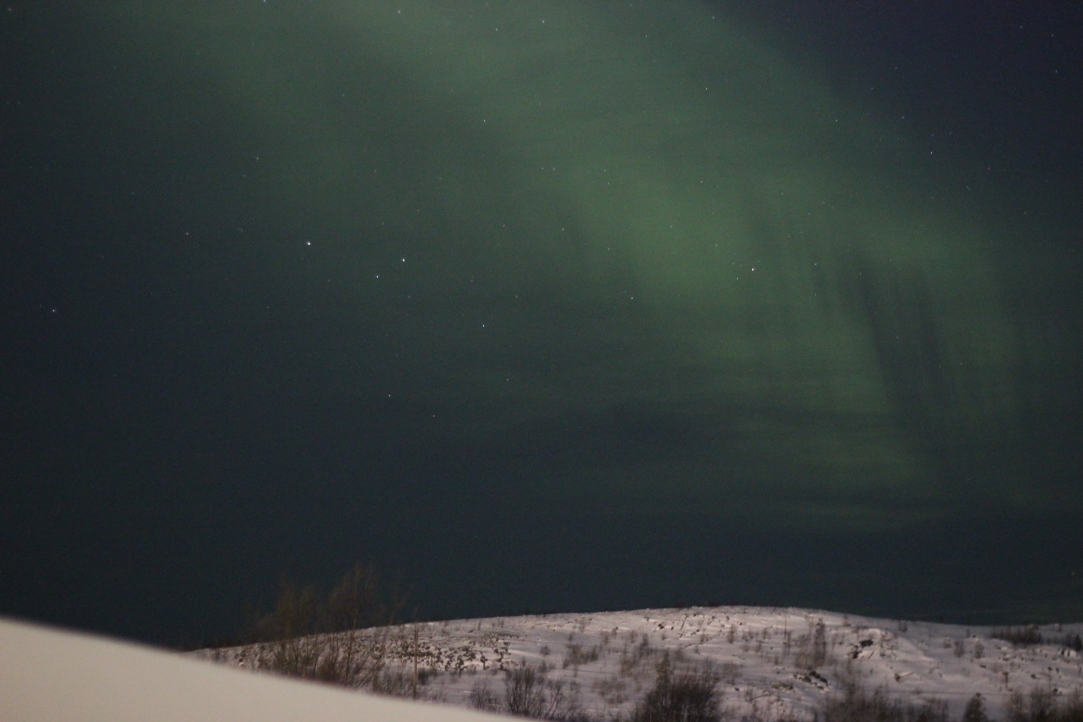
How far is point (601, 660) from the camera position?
21.5m

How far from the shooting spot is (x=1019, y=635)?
993 inches

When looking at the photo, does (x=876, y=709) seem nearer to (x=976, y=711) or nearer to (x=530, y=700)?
(x=976, y=711)

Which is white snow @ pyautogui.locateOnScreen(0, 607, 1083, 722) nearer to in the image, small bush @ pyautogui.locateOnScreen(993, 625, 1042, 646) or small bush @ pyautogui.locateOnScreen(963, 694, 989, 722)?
small bush @ pyautogui.locateOnScreen(963, 694, 989, 722)

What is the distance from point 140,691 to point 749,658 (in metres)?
18.0

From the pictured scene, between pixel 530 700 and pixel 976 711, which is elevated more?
pixel 530 700

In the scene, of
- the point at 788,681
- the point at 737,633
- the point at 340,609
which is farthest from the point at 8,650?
the point at 737,633

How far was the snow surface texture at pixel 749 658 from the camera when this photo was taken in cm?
1695

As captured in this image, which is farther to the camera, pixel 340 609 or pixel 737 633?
pixel 737 633

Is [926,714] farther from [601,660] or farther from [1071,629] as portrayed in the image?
[1071,629]

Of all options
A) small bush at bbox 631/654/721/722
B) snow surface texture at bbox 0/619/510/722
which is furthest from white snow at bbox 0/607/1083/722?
small bush at bbox 631/654/721/722

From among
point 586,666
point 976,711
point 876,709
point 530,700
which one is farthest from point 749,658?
point 530,700

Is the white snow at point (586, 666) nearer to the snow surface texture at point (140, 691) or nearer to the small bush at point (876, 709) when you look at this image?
the snow surface texture at point (140, 691)

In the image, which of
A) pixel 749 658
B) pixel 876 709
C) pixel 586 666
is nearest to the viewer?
pixel 876 709

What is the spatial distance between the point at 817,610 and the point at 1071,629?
7.67 meters
